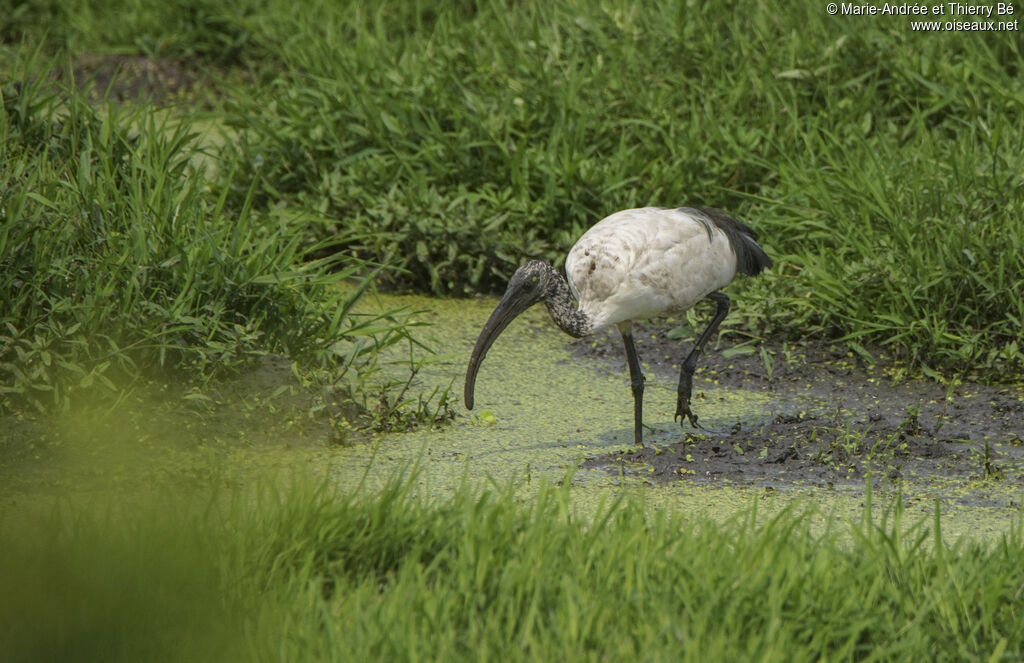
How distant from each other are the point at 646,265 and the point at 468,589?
69.8 inches

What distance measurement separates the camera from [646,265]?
4.32 meters

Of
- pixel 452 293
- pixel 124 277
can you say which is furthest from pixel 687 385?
pixel 124 277

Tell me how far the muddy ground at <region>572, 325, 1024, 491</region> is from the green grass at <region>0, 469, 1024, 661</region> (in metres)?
0.93

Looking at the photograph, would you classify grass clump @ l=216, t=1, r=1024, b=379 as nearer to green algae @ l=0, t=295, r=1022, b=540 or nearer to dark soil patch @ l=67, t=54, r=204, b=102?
green algae @ l=0, t=295, r=1022, b=540

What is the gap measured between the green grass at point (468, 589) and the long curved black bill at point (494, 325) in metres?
1.15

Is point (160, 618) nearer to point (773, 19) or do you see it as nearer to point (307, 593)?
point (307, 593)

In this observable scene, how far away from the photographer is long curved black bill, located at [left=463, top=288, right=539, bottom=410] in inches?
171

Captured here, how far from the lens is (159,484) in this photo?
12.2 ft

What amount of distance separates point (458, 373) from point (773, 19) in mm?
2837

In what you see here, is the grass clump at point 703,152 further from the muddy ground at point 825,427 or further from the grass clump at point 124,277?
the grass clump at point 124,277

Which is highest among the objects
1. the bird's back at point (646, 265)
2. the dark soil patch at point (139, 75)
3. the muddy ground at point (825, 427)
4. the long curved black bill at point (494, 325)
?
the dark soil patch at point (139, 75)

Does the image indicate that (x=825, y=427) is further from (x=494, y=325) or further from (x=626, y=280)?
(x=494, y=325)

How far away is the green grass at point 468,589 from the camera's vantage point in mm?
2562

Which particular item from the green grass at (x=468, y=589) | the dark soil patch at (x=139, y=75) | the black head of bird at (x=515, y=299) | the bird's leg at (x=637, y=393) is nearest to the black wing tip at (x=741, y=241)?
the bird's leg at (x=637, y=393)
